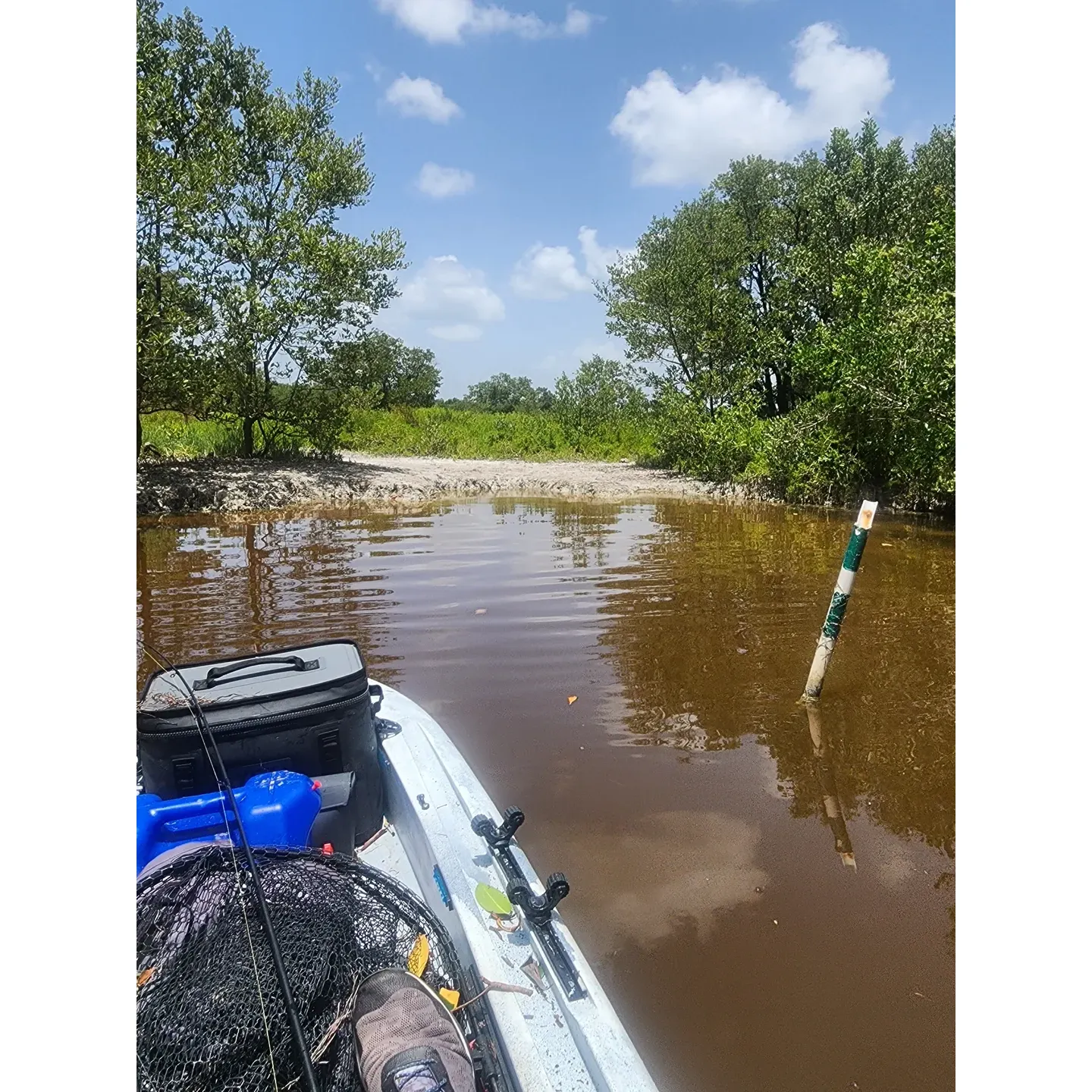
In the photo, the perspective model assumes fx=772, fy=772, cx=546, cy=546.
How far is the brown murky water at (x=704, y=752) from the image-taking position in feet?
8.10

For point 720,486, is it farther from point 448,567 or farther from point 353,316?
point 448,567

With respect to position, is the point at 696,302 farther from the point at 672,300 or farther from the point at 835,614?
the point at 835,614

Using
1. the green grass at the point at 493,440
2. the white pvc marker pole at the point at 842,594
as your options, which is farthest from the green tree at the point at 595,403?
the white pvc marker pole at the point at 842,594

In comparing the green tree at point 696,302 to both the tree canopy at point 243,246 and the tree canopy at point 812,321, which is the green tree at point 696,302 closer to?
the tree canopy at point 812,321

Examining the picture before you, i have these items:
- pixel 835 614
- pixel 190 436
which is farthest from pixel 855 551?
pixel 190 436

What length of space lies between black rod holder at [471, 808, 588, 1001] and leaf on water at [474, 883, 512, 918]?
0.03m

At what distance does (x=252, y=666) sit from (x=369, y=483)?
1590 centimetres

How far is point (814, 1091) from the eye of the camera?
7.09 ft

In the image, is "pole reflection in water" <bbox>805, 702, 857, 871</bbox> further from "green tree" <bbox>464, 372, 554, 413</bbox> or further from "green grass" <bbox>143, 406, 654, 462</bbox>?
"green tree" <bbox>464, 372, 554, 413</bbox>

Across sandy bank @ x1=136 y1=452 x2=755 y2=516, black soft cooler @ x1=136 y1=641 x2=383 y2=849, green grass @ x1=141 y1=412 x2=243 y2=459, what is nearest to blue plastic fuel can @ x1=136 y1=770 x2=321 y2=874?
black soft cooler @ x1=136 y1=641 x2=383 y2=849

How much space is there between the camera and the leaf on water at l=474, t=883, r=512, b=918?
6.04 feet

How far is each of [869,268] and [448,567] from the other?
Result: 914 cm

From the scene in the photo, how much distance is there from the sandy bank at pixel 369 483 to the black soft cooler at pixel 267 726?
519 inches

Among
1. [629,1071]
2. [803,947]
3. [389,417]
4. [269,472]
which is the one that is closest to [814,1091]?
[803,947]
